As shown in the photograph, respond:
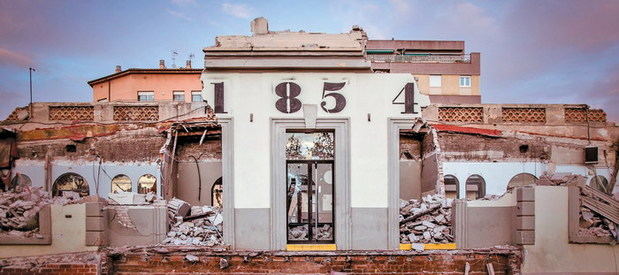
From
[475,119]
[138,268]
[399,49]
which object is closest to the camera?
[138,268]

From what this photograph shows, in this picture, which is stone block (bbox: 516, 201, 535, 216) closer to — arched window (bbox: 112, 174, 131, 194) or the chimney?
the chimney

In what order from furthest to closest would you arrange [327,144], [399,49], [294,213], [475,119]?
[399,49] → [475,119] → [294,213] → [327,144]

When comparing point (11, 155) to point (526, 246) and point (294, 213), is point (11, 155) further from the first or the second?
point (526, 246)

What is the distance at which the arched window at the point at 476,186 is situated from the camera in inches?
535

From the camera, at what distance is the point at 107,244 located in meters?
8.38

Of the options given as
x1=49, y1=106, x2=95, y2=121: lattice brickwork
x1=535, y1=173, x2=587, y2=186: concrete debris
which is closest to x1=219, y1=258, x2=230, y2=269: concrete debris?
x1=535, y1=173, x2=587, y2=186: concrete debris

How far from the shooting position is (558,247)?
325 inches

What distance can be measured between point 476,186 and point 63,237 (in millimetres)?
11826

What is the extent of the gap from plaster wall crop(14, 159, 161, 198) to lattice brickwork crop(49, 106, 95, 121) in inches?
55.8

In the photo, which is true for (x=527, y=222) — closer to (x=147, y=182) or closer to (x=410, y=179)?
(x=410, y=179)

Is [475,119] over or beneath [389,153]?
over

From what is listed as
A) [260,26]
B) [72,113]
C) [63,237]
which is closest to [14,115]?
[72,113]

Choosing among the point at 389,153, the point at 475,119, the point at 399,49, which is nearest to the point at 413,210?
the point at 389,153

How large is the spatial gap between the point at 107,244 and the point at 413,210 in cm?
670
